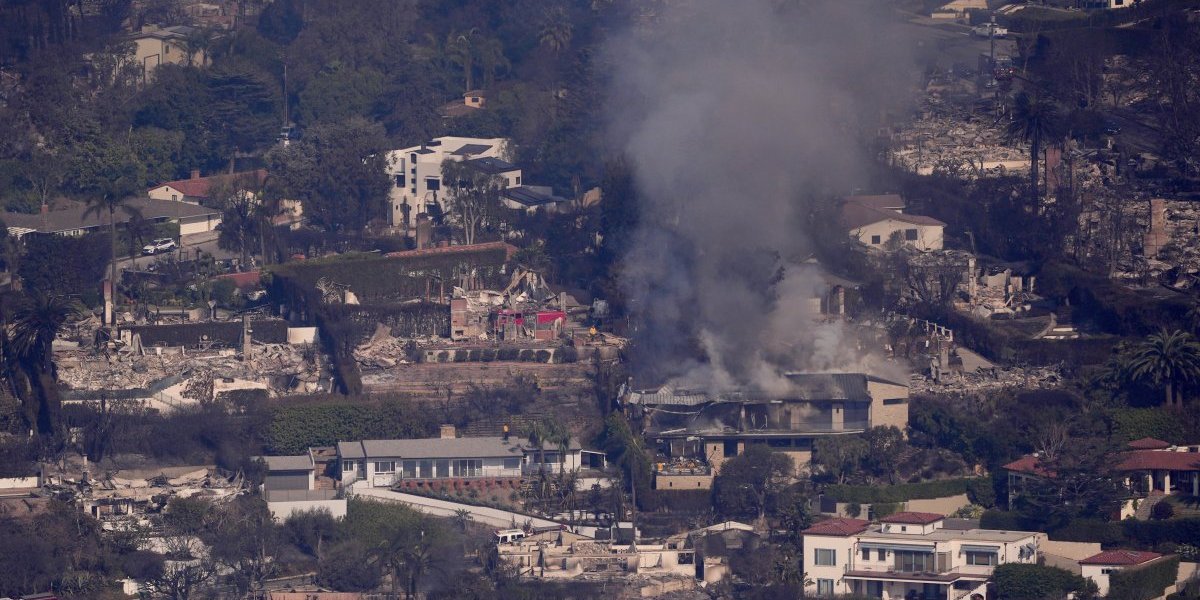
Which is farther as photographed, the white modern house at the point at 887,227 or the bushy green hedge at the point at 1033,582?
the white modern house at the point at 887,227

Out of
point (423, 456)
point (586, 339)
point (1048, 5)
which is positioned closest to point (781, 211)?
point (586, 339)

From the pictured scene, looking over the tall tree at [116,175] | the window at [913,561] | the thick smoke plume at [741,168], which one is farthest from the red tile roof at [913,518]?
the tall tree at [116,175]

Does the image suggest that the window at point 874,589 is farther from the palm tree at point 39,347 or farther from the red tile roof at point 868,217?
the palm tree at point 39,347

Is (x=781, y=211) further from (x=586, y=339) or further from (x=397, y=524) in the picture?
(x=397, y=524)

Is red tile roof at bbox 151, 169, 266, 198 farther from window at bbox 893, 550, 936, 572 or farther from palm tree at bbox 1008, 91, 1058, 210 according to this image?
window at bbox 893, 550, 936, 572

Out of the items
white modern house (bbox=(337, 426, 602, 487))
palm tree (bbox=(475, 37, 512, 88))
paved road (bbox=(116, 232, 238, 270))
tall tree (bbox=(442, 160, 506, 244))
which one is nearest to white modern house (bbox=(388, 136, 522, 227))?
tall tree (bbox=(442, 160, 506, 244))

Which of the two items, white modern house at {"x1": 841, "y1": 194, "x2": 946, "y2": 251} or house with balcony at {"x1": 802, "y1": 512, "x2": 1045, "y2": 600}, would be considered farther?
white modern house at {"x1": 841, "y1": 194, "x2": 946, "y2": 251}

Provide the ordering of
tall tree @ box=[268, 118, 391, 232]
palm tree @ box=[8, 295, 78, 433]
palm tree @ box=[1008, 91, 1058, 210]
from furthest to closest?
tall tree @ box=[268, 118, 391, 232] → palm tree @ box=[1008, 91, 1058, 210] → palm tree @ box=[8, 295, 78, 433]
